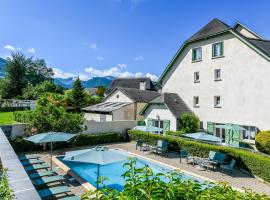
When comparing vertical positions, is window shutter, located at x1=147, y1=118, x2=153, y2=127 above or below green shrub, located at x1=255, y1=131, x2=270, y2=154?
above

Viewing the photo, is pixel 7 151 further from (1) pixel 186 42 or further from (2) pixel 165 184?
(1) pixel 186 42

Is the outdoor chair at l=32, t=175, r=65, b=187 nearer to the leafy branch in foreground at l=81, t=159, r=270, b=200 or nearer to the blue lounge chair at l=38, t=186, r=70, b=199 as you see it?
the blue lounge chair at l=38, t=186, r=70, b=199

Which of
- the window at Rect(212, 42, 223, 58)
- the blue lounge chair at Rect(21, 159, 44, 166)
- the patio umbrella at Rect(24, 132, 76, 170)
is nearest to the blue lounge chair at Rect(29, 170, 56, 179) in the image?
the blue lounge chair at Rect(21, 159, 44, 166)

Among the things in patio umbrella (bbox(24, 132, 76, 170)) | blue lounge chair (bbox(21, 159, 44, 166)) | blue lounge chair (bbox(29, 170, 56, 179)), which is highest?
patio umbrella (bbox(24, 132, 76, 170))

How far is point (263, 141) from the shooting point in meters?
18.8

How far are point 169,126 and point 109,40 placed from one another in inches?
532

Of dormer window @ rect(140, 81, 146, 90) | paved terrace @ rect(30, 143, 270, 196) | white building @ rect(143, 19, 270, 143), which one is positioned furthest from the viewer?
dormer window @ rect(140, 81, 146, 90)

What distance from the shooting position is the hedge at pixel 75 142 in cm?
1923

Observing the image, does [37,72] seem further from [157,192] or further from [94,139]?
[157,192]

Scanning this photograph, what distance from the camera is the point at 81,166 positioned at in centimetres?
1802

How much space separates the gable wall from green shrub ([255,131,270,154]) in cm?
149

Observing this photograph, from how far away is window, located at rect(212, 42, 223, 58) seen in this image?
2442 cm

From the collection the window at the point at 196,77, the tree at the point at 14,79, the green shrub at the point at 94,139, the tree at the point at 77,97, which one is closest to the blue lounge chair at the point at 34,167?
the green shrub at the point at 94,139

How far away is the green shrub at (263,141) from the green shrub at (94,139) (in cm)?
1499
